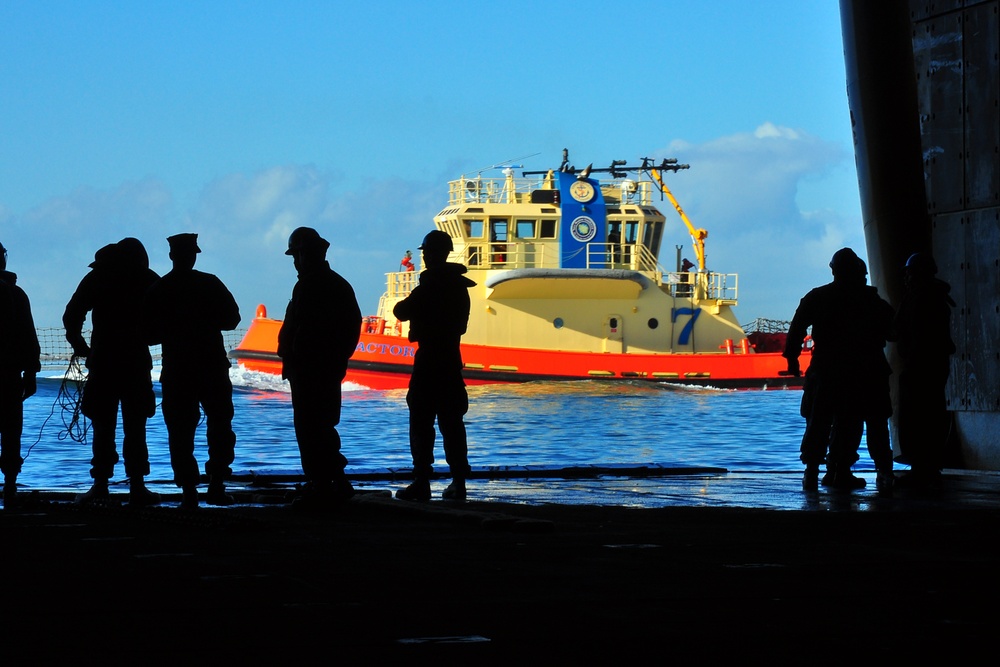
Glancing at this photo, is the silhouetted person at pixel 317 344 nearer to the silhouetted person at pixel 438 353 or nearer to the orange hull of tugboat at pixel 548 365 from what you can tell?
the silhouetted person at pixel 438 353

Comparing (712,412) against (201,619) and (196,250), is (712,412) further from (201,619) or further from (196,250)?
(201,619)

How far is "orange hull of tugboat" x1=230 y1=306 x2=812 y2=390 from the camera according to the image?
2572 centimetres

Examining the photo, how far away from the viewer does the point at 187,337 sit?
206 inches

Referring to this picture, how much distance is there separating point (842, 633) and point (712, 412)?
21367mm

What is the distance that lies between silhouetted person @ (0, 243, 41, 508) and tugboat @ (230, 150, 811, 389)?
20073 millimetres

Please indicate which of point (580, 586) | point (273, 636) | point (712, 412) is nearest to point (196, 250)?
point (580, 586)

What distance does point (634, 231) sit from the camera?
2848cm

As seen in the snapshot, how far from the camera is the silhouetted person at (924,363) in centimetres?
623

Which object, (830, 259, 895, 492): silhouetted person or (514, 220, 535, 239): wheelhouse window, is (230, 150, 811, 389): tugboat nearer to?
(514, 220, 535, 239): wheelhouse window

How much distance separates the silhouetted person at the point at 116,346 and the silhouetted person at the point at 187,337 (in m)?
0.24

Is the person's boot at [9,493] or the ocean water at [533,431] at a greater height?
the person's boot at [9,493]

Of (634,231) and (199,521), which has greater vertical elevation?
(634,231)

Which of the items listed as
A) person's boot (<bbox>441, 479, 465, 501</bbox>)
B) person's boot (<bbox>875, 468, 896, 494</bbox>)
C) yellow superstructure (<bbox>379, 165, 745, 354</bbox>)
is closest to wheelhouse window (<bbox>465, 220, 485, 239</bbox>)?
yellow superstructure (<bbox>379, 165, 745, 354</bbox>)

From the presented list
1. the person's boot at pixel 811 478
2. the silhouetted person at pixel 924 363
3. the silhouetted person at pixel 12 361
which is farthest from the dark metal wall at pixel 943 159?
the silhouetted person at pixel 12 361
